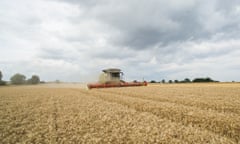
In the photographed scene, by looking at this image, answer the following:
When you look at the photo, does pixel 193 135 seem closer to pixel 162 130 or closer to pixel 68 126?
pixel 162 130

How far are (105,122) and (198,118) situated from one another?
13.6ft

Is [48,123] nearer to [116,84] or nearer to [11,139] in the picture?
[11,139]

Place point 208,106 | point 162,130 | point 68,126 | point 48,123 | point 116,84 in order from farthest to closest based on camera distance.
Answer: point 116,84, point 208,106, point 48,123, point 68,126, point 162,130

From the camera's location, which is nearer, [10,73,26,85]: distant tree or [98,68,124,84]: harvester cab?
[98,68,124,84]: harvester cab

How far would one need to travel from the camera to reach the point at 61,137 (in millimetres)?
6738

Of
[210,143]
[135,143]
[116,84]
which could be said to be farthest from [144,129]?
[116,84]

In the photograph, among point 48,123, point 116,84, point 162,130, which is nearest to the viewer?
point 162,130

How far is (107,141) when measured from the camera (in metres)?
6.28

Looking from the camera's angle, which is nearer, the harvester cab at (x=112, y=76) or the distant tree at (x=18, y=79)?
the harvester cab at (x=112, y=76)

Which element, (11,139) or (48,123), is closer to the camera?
(11,139)

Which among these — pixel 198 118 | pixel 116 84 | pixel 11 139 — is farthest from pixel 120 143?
pixel 116 84

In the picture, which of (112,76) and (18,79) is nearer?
(112,76)

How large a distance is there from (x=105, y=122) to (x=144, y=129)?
2.00m

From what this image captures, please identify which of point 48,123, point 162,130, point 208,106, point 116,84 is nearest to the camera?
point 162,130
